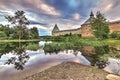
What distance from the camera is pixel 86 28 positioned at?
68000 millimetres

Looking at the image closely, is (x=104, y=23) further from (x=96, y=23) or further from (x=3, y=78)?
(x=3, y=78)

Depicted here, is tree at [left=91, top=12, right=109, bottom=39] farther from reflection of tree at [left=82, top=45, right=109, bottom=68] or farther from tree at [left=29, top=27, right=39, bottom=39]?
tree at [left=29, top=27, right=39, bottom=39]

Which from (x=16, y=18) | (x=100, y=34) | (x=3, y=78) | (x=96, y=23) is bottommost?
(x=3, y=78)

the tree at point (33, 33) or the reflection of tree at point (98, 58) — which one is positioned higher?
the tree at point (33, 33)

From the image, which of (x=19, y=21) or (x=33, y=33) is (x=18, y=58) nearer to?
(x=19, y=21)

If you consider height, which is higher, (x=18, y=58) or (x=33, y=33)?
(x=33, y=33)

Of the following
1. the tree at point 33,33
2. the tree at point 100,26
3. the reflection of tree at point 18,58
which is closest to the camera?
the reflection of tree at point 18,58

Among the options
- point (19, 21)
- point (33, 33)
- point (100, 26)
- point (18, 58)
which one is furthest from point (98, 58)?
point (33, 33)

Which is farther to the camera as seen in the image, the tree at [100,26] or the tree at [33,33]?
the tree at [33,33]

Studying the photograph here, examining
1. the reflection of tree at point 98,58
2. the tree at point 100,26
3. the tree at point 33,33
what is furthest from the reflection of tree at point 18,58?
the tree at point 33,33

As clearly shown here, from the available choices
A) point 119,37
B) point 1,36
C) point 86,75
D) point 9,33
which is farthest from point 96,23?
point 9,33

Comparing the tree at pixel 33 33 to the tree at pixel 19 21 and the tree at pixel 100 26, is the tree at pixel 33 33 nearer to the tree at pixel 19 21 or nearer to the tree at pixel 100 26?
the tree at pixel 19 21

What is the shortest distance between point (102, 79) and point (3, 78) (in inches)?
181

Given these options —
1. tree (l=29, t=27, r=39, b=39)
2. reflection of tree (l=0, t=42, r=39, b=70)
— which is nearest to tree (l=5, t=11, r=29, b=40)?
tree (l=29, t=27, r=39, b=39)
